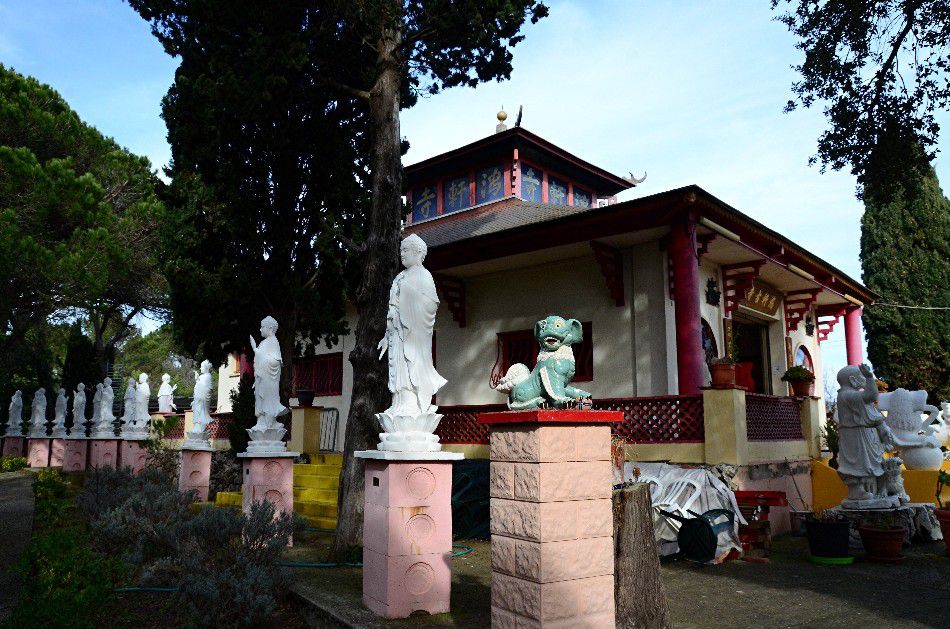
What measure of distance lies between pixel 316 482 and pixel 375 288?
483cm

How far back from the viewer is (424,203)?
18.7 metres

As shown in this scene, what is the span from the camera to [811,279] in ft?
49.0

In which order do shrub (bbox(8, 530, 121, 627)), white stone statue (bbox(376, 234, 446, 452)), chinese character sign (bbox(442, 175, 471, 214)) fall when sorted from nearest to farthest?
1. shrub (bbox(8, 530, 121, 627))
2. white stone statue (bbox(376, 234, 446, 452))
3. chinese character sign (bbox(442, 175, 471, 214))

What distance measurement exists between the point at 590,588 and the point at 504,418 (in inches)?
46.2

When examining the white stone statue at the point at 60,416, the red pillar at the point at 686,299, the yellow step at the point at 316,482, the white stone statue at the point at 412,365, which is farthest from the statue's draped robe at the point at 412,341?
the white stone statue at the point at 60,416

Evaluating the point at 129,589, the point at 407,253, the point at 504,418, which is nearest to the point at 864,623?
the point at 504,418

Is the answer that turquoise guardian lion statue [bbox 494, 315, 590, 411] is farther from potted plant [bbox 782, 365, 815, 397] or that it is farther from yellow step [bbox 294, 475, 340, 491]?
potted plant [bbox 782, 365, 815, 397]

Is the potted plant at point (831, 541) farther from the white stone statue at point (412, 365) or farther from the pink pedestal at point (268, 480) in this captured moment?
the pink pedestal at point (268, 480)

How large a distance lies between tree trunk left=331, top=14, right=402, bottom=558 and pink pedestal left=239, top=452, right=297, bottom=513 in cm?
85

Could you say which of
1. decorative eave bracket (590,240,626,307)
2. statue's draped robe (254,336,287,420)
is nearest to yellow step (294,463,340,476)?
statue's draped robe (254,336,287,420)

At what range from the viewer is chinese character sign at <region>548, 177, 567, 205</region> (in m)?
17.8

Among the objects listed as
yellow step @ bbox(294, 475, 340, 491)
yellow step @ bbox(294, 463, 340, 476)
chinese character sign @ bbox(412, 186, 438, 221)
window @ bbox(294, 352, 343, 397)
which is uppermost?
chinese character sign @ bbox(412, 186, 438, 221)

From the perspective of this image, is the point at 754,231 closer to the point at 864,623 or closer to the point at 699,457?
the point at 699,457

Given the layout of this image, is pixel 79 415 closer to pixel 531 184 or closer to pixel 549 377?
pixel 531 184
